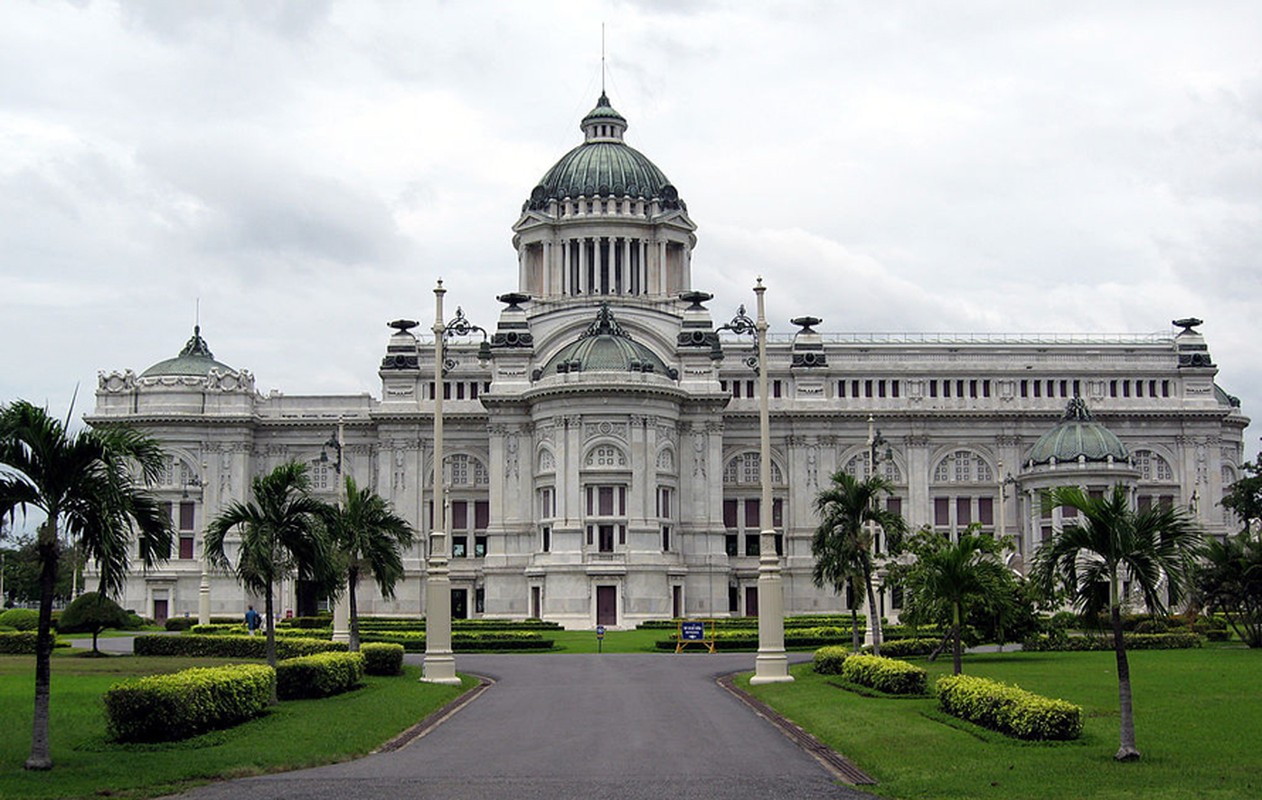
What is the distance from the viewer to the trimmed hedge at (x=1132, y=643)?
64.8 m

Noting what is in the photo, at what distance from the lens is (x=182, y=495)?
383ft

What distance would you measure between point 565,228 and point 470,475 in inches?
913

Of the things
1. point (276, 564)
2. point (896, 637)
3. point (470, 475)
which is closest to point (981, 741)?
point (276, 564)

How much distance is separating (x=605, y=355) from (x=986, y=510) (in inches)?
1478

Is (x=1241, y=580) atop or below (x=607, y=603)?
atop

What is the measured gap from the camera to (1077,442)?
357 feet

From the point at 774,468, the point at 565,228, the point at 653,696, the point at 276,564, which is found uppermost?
the point at 565,228

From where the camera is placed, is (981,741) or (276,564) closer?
(981,741)

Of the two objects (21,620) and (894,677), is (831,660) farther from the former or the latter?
(21,620)

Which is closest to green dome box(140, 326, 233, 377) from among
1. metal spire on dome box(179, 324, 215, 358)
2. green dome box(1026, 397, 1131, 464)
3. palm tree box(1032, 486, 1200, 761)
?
metal spire on dome box(179, 324, 215, 358)

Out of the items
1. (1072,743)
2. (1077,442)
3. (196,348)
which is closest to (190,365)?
(196,348)

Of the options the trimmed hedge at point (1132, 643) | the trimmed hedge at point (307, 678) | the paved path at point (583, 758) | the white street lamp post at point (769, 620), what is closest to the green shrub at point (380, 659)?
the paved path at point (583, 758)

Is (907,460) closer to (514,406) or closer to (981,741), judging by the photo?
(514,406)

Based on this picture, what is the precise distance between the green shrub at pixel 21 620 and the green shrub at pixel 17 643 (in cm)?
1619
